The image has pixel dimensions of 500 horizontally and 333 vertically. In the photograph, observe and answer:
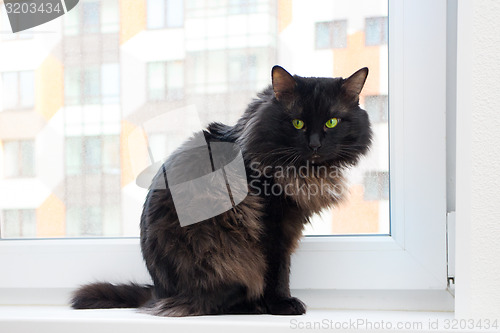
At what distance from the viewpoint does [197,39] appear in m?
1.31

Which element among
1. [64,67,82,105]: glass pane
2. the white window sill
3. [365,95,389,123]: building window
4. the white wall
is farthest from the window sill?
[64,67,82,105]: glass pane

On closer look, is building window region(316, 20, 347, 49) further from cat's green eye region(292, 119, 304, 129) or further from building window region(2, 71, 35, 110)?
building window region(2, 71, 35, 110)

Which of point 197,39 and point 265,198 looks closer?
point 265,198

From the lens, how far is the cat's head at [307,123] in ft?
3.56

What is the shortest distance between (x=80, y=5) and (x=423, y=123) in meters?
0.94

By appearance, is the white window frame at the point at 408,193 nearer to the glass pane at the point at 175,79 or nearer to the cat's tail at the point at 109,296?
the cat's tail at the point at 109,296

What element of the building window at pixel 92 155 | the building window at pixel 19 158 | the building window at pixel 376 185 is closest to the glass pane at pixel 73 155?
the building window at pixel 92 155

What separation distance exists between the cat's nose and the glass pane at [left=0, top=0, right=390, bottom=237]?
0.63 ft

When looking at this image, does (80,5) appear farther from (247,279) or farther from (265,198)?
(247,279)

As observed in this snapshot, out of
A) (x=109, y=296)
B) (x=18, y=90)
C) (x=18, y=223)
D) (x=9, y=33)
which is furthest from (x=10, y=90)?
(x=109, y=296)

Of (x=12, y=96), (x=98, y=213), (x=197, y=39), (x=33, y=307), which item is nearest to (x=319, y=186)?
(x=197, y=39)

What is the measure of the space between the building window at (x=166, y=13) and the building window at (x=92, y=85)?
164 millimetres

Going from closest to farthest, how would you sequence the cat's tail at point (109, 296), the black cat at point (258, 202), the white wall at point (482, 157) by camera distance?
1. the white wall at point (482, 157)
2. the black cat at point (258, 202)
3. the cat's tail at point (109, 296)

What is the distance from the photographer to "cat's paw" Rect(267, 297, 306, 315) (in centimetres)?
108
